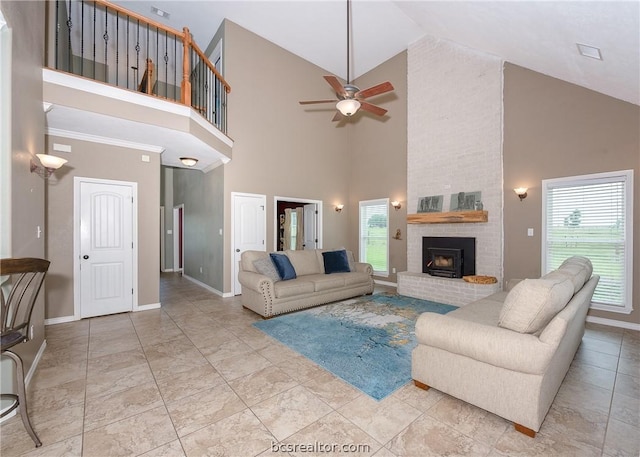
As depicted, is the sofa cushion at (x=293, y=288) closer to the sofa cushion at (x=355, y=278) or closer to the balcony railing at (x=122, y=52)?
the sofa cushion at (x=355, y=278)

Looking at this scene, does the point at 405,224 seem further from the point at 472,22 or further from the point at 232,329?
the point at 232,329

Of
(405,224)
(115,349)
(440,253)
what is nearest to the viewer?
(115,349)

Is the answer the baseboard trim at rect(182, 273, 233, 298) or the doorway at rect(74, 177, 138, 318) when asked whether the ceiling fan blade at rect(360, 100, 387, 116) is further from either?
the baseboard trim at rect(182, 273, 233, 298)

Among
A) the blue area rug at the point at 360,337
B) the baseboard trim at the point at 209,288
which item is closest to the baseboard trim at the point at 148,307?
the baseboard trim at the point at 209,288

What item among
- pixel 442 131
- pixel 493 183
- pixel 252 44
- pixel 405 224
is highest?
pixel 252 44

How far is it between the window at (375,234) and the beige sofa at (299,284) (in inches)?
61.1

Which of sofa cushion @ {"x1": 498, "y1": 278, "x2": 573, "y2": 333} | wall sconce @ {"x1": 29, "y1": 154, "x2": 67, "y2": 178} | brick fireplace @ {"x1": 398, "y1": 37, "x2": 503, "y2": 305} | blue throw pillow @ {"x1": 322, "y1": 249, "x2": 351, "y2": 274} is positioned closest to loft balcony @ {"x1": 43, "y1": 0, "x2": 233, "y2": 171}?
wall sconce @ {"x1": 29, "y1": 154, "x2": 67, "y2": 178}

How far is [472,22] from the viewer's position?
4082 mm

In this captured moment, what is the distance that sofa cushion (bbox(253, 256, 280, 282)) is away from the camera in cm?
438

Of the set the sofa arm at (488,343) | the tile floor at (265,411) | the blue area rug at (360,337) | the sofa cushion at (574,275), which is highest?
the sofa cushion at (574,275)

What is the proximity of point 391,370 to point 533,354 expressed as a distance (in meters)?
1.24

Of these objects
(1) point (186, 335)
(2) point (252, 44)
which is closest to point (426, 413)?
(1) point (186, 335)

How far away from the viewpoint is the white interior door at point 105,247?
165 inches

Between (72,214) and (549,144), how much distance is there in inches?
288
